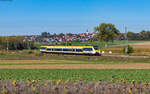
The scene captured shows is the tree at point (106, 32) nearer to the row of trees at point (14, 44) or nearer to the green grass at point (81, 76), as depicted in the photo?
the row of trees at point (14, 44)

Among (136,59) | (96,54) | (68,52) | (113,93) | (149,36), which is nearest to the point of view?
(113,93)

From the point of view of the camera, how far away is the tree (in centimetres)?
13550

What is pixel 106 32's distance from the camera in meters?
137

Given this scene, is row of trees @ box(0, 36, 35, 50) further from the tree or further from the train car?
the train car

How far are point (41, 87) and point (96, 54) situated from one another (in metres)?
60.2

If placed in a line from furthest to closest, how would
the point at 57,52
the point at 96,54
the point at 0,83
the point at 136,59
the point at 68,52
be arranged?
the point at 57,52
the point at 68,52
the point at 96,54
the point at 136,59
the point at 0,83

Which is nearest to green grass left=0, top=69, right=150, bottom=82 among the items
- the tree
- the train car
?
the train car

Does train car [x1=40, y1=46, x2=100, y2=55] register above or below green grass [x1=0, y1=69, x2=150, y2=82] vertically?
above

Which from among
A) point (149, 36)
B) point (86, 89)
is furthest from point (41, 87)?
point (149, 36)

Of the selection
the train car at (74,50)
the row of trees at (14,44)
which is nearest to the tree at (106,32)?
the row of trees at (14,44)

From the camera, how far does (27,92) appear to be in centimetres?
1326

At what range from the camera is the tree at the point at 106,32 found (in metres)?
136

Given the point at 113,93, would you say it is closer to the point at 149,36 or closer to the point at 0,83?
the point at 0,83

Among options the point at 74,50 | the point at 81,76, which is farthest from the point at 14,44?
the point at 81,76
